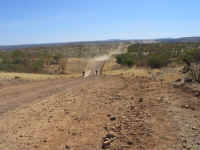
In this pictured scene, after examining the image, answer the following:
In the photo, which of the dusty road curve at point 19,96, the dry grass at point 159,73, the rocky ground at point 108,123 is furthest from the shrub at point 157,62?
the rocky ground at point 108,123

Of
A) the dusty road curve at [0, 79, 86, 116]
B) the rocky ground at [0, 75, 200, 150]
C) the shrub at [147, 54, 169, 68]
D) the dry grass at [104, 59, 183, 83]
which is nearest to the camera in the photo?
the rocky ground at [0, 75, 200, 150]

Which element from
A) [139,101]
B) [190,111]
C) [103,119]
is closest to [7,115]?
[103,119]

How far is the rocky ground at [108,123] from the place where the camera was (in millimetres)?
5473

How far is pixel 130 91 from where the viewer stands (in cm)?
1124

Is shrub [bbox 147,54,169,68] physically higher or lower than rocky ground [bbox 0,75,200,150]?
higher

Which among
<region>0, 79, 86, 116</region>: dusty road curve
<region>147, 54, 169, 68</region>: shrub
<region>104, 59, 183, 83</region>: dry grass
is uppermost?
<region>147, 54, 169, 68</region>: shrub

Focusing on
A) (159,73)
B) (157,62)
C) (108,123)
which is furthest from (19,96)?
(157,62)

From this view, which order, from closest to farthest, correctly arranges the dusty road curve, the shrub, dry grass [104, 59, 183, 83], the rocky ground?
the rocky ground → the dusty road curve → dry grass [104, 59, 183, 83] → the shrub

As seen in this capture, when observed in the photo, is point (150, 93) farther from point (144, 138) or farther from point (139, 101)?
point (144, 138)

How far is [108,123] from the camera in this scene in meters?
6.94

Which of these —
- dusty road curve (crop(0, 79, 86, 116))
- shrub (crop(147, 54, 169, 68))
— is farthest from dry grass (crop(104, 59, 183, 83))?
dusty road curve (crop(0, 79, 86, 116))

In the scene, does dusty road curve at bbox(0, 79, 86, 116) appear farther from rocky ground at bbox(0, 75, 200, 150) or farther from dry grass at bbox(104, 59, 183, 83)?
dry grass at bbox(104, 59, 183, 83)

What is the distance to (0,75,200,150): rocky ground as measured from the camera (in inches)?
215

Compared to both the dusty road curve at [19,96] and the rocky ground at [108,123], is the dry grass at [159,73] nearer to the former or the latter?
the rocky ground at [108,123]
